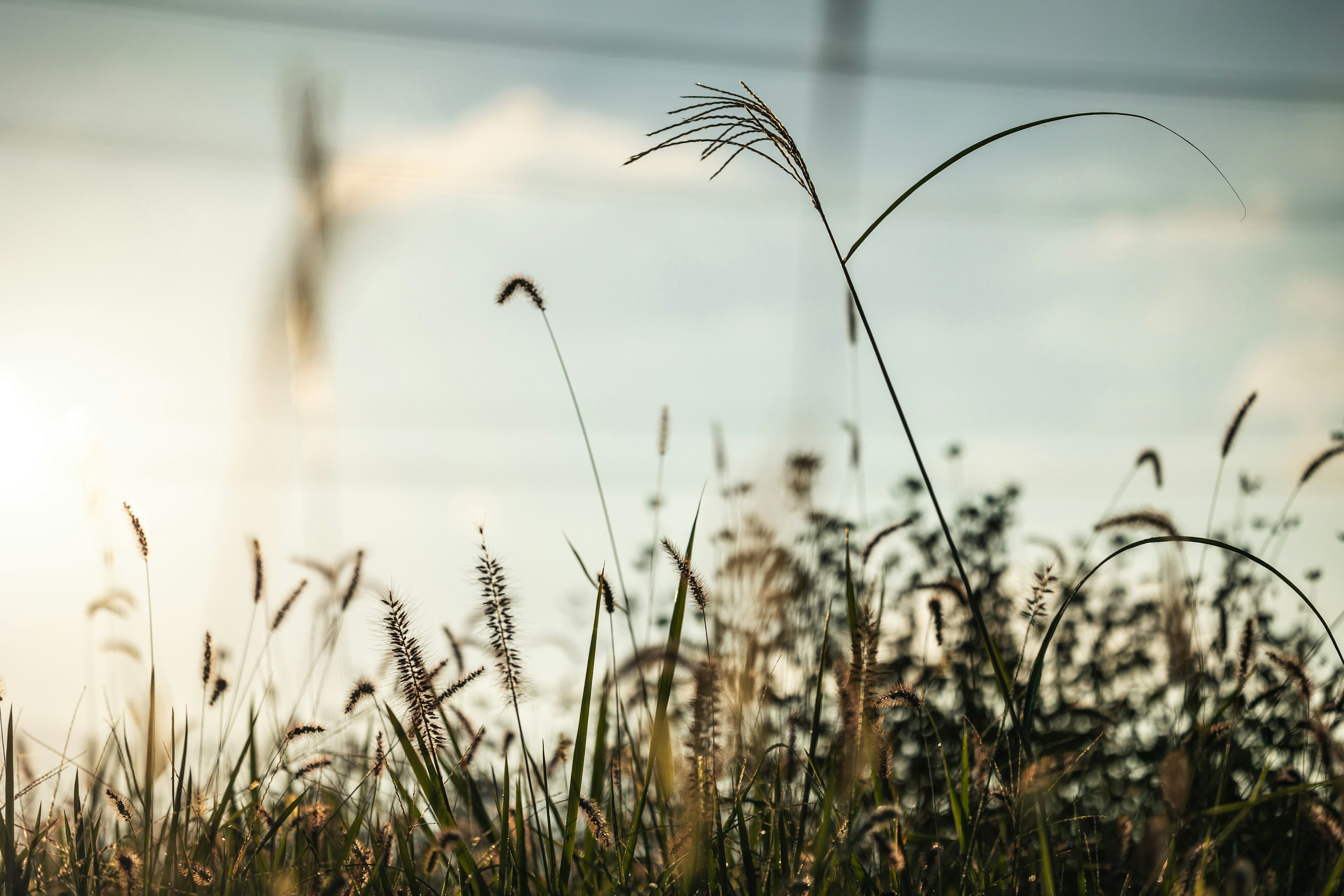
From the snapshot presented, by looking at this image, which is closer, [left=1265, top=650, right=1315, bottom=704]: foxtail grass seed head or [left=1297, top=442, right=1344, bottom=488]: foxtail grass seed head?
[left=1265, top=650, right=1315, bottom=704]: foxtail grass seed head

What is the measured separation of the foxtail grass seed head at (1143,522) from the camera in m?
2.25

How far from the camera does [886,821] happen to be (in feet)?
3.68

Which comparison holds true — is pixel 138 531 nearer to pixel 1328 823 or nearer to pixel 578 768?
pixel 578 768

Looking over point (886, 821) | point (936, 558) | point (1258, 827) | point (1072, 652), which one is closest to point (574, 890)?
point (886, 821)

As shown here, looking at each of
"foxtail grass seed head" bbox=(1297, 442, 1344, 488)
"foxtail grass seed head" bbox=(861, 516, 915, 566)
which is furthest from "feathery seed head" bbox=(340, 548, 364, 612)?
"foxtail grass seed head" bbox=(1297, 442, 1344, 488)

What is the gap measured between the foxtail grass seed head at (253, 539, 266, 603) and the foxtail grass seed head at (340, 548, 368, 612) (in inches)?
8.2

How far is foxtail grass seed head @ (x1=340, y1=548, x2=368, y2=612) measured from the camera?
225cm

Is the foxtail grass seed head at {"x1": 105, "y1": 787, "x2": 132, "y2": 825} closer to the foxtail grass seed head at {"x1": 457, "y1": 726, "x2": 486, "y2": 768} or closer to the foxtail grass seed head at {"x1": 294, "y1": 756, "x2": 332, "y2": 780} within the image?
A: the foxtail grass seed head at {"x1": 294, "y1": 756, "x2": 332, "y2": 780}

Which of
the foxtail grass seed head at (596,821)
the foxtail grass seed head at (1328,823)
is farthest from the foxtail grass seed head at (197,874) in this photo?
the foxtail grass seed head at (1328,823)

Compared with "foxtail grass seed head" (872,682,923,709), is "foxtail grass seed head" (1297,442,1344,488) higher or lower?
higher

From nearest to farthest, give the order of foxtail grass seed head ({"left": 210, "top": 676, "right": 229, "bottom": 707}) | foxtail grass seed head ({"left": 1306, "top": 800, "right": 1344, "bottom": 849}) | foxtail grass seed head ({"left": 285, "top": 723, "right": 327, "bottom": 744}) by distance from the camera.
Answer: foxtail grass seed head ({"left": 1306, "top": 800, "right": 1344, "bottom": 849}) < foxtail grass seed head ({"left": 285, "top": 723, "right": 327, "bottom": 744}) < foxtail grass seed head ({"left": 210, "top": 676, "right": 229, "bottom": 707})

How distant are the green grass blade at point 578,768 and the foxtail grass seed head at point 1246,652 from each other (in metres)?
1.30

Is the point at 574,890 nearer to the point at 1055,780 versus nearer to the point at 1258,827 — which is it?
the point at 1055,780

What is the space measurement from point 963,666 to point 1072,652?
1325mm
